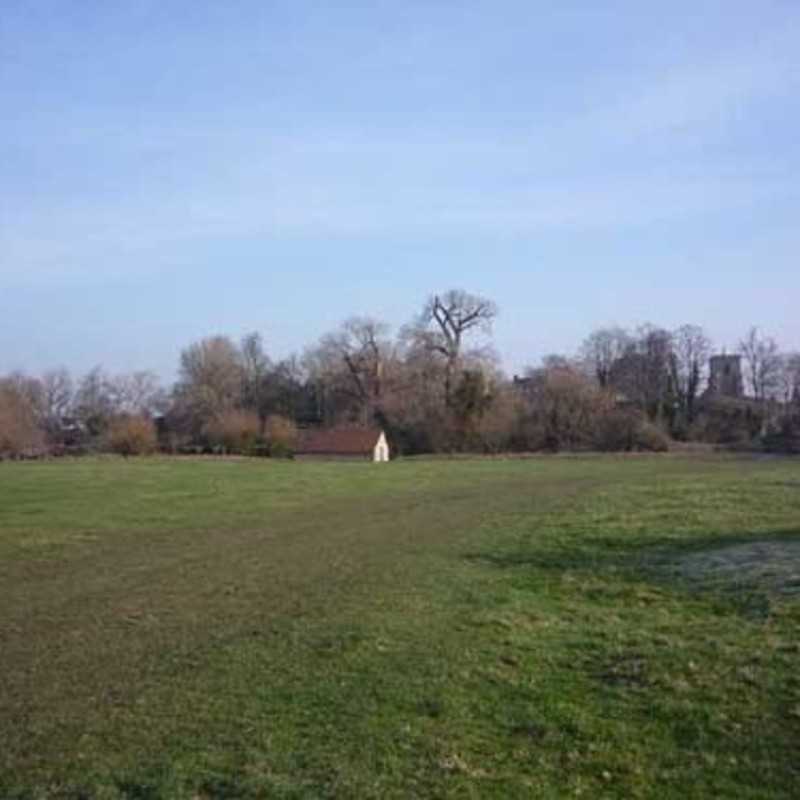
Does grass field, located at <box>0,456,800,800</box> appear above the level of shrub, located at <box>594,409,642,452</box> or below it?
below

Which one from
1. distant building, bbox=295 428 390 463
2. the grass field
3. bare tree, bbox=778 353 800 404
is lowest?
the grass field

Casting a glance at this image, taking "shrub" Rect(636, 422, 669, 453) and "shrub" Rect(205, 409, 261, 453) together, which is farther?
"shrub" Rect(205, 409, 261, 453)

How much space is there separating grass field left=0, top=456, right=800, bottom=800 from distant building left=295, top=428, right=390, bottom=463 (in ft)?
261

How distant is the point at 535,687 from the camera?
413 inches

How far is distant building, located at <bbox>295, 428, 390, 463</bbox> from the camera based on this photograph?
108 m

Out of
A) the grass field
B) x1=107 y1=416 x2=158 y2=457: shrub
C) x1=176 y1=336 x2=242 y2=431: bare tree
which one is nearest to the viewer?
the grass field

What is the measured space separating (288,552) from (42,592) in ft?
21.1

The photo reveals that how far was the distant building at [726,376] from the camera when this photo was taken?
141500 mm

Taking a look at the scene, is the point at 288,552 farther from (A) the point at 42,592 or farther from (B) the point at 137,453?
(B) the point at 137,453

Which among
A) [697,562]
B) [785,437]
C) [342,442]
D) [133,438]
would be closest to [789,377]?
[785,437]

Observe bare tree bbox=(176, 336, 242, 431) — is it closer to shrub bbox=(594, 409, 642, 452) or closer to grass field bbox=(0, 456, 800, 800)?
shrub bbox=(594, 409, 642, 452)

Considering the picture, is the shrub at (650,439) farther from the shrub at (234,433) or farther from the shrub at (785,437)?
the shrub at (234,433)

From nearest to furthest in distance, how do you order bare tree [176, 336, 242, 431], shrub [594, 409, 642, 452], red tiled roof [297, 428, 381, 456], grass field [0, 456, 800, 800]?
grass field [0, 456, 800, 800], red tiled roof [297, 428, 381, 456], shrub [594, 409, 642, 452], bare tree [176, 336, 242, 431]

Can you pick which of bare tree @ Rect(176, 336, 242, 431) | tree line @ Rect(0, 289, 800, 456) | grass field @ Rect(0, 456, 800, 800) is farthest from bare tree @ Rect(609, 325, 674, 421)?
grass field @ Rect(0, 456, 800, 800)
